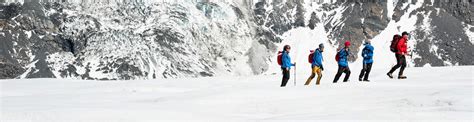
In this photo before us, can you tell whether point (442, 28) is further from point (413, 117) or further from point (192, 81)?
point (413, 117)

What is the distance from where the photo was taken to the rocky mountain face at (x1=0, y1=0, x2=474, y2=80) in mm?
107375

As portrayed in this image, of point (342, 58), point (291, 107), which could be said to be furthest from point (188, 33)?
point (291, 107)

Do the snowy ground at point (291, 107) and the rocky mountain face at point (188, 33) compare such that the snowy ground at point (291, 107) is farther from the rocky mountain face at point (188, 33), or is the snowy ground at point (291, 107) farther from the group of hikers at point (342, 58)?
the rocky mountain face at point (188, 33)

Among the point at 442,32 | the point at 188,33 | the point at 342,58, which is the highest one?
the point at 188,33

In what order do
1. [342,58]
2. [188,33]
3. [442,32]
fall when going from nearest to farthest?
[342,58], [188,33], [442,32]

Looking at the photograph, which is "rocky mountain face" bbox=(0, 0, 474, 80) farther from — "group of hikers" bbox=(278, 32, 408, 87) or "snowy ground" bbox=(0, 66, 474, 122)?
"snowy ground" bbox=(0, 66, 474, 122)

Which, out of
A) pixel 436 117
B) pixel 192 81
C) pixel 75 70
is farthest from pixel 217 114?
pixel 75 70

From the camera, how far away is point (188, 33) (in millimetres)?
118062

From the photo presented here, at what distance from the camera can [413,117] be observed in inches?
323

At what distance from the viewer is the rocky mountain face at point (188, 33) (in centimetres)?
10738

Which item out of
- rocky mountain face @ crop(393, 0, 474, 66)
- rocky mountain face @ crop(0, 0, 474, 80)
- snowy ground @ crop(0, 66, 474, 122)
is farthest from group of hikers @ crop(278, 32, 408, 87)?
rocky mountain face @ crop(393, 0, 474, 66)

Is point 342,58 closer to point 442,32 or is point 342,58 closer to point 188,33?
point 188,33

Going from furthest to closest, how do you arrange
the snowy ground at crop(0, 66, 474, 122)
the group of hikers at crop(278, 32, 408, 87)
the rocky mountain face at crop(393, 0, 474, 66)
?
the rocky mountain face at crop(393, 0, 474, 66)
the group of hikers at crop(278, 32, 408, 87)
the snowy ground at crop(0, 66, 474, 122)

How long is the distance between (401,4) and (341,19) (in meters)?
14.8
